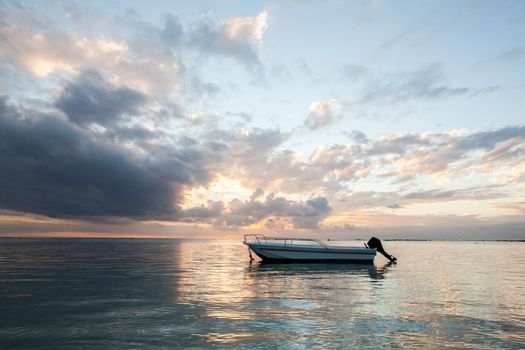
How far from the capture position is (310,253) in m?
44.3

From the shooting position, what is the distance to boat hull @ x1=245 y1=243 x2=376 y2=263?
44219 mm

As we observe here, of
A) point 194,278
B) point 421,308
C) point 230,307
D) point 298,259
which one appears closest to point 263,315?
point 230,307

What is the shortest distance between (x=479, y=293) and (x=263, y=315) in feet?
48.6

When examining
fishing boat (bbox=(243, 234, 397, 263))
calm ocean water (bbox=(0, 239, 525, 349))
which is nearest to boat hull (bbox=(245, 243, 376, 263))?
fishing boat (bbox=(243, 234, 397, 263))

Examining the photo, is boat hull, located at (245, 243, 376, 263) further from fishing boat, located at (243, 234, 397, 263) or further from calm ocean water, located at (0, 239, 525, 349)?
calm ocean water, located at (0, 239, 525, 349)

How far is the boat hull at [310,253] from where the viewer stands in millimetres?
44219

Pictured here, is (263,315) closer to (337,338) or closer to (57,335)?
(337,338)

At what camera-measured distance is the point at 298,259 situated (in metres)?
44.5

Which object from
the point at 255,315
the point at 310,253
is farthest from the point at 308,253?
the point at 255,315

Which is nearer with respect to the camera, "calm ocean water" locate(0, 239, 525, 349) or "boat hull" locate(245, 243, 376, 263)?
"calm ocean water" locate(0, 239, 525, 349)

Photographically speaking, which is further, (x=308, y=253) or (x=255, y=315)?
(x=308, y=253)

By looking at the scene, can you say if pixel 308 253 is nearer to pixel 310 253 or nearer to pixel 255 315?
pixel 310 253

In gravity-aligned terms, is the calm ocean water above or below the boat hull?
below

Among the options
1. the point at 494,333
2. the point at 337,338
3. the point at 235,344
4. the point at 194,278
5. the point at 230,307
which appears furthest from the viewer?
the point at 194,278
